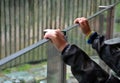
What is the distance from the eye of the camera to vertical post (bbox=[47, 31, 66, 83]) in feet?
6.02

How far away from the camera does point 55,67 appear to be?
6.14 ft

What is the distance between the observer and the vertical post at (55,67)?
1.83 meters

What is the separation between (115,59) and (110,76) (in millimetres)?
98

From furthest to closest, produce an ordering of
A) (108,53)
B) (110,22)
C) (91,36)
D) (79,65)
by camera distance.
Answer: (110,22) → (91,36) → (108,53) → (79,65)

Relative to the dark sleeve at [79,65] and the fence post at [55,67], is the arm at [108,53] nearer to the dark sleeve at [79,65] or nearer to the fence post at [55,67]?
the dark sleeve at [79,65]

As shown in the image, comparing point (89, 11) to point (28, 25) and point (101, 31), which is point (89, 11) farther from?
point (101, 31)

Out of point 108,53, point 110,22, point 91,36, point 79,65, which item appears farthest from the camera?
point 110,22

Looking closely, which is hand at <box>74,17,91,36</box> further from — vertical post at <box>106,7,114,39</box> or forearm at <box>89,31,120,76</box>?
vertical post at <box>106,7,114,39</box>

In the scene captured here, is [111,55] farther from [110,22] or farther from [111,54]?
[110,22]

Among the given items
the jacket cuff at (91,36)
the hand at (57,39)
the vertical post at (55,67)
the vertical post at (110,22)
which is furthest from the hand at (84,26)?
the vertical post at (110,22)

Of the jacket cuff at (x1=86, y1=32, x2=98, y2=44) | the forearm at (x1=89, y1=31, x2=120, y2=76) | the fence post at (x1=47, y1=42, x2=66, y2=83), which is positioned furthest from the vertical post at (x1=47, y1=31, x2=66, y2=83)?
the forearm at (x1=89, y1=31, x2=120, y2=76)

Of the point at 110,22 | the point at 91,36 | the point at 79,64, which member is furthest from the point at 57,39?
the point at 110,22

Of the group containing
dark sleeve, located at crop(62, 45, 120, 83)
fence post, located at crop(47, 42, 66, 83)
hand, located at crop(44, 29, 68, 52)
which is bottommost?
fence post, located at crop(47, 42, 66, 83)

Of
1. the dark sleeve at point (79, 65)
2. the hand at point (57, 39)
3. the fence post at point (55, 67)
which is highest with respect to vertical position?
the hand at point (57, 39)
